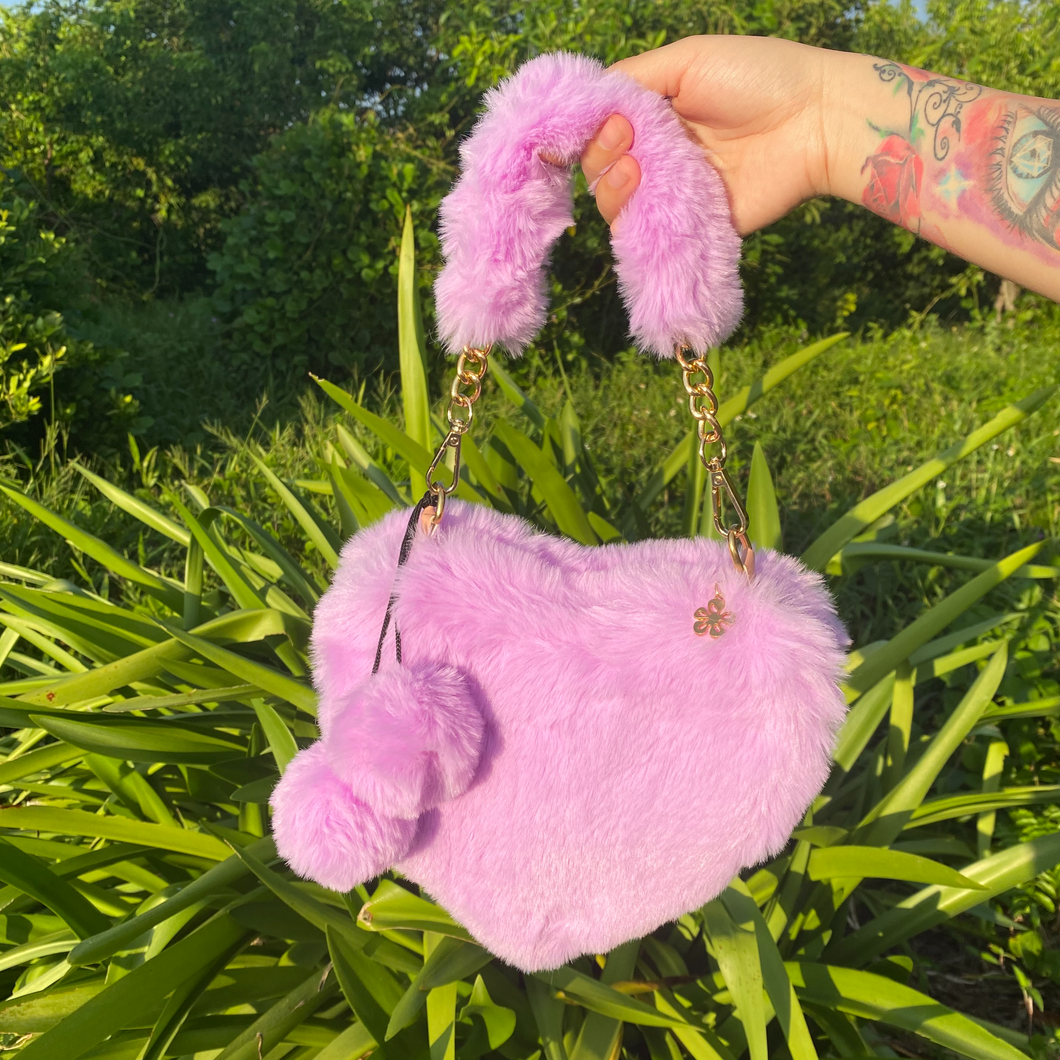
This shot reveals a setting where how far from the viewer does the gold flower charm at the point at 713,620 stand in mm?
685

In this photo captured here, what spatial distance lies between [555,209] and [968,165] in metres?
0.63

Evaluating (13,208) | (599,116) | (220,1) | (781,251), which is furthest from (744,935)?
(220,1)

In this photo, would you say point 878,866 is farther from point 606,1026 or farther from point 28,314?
point 28,314

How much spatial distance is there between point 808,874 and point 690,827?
1.91ft

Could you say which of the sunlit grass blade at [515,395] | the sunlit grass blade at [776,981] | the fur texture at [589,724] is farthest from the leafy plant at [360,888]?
the fur texture at [589,724]

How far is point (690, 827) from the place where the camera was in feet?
2.35

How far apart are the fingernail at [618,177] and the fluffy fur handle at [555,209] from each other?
0.06ft

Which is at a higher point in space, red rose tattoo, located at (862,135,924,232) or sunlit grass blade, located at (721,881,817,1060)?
red rose tattoo, located at (862,135,924,232)

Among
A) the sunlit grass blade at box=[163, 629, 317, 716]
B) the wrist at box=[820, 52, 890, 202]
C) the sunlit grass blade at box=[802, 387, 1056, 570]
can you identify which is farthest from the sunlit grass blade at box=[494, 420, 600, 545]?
the wrist at box=[820, 52, 890, 202]

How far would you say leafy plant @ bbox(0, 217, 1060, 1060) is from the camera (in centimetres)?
95

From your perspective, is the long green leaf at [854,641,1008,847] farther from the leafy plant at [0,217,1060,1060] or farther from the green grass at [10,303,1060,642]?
the green grass at [10,303,1060,642]

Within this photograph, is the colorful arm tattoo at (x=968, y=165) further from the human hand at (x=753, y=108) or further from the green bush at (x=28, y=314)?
the green bush at (x=28, y=314)

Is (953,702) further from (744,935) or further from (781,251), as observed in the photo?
(781,251)

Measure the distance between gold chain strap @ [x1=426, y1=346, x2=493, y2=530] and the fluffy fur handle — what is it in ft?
0.07
